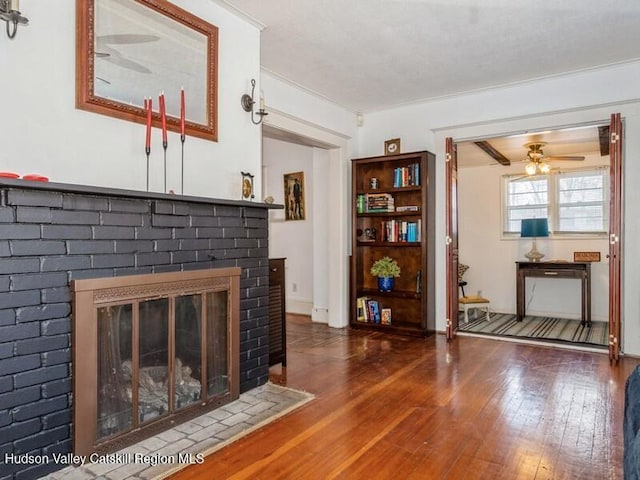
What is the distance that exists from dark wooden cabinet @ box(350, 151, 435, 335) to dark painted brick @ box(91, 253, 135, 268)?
10.3ft

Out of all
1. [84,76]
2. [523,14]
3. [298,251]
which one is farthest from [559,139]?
[84,76]

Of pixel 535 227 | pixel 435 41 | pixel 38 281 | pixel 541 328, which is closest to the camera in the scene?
pixel 38 281

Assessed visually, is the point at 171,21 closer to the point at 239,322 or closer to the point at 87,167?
the point at 87,167

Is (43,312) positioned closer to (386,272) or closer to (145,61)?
(145,61)

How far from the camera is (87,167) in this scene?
81.7 inches

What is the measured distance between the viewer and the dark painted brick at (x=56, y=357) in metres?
1.81

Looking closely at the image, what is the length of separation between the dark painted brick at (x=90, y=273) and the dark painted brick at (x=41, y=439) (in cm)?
64

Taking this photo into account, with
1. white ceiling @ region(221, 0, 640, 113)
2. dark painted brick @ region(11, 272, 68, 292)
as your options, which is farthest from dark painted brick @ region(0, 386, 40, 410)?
white ceiling @ region(221, 0, 640, 113)

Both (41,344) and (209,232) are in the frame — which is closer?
(41,344)

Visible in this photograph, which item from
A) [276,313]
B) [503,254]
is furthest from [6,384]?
[503,254]

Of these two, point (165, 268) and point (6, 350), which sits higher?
Result: point (165, 268)

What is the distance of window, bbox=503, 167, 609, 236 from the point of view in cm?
565

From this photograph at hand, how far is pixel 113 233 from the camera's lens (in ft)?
6.69

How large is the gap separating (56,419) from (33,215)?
33.9 inches
